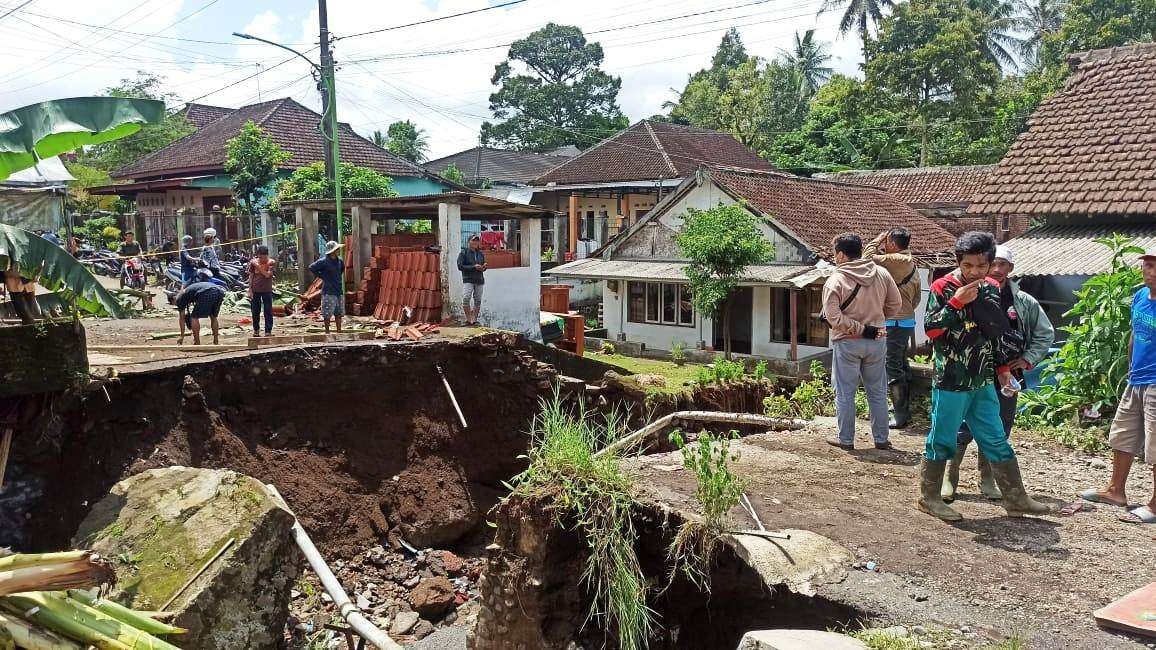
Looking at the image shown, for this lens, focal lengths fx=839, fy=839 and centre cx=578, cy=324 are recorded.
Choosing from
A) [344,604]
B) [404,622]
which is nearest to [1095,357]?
[344,604]

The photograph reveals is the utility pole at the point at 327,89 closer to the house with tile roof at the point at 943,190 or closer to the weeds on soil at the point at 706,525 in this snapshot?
the weeds on soil at the point at 706,525

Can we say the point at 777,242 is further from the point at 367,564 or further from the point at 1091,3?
the point at 1091,3

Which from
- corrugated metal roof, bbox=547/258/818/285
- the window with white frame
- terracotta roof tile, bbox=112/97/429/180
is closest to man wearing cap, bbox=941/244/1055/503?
corrugated metal roof, bbox=547/258/818/285

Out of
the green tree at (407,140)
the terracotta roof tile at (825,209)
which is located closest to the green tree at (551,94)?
the green tree at (407,140)

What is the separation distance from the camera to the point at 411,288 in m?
15.2

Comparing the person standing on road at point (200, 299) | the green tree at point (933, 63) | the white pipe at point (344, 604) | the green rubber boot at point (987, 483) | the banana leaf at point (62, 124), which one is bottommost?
the white pipe at point (344, 604)

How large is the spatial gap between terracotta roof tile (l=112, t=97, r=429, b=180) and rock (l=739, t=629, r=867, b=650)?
25.1m

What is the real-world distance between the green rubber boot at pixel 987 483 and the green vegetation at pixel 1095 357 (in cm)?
242

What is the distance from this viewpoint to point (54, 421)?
8.21 meters

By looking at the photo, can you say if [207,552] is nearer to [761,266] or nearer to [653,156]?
[761,266]

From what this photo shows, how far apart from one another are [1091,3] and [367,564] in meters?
34.1

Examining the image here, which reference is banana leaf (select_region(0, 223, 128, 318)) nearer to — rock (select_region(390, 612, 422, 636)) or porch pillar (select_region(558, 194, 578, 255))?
rock (select_region(390, 612, 422, 636))

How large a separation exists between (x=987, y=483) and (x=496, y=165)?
132 feet

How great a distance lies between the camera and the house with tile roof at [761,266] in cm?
2016
